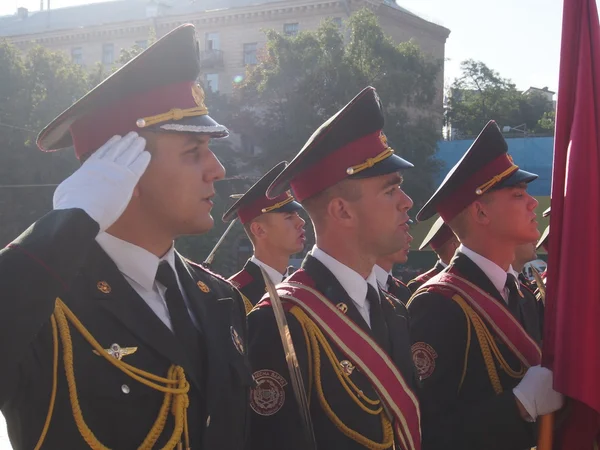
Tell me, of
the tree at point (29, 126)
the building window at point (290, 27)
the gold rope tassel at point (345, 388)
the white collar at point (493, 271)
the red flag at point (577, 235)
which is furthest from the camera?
the building window at point (290, 27)

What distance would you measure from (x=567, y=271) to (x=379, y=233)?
0.84m

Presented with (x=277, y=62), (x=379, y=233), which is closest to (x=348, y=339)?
(x=379, y=233)

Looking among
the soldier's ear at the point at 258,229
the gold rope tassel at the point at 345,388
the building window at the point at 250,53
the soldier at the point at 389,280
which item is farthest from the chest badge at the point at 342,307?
the building window at the point at 250,53

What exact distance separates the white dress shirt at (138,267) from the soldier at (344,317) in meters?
0.67

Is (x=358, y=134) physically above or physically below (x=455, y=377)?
above

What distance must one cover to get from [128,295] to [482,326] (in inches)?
75.4

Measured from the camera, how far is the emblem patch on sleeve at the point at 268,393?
304cm

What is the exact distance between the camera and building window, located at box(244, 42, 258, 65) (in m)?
44.7

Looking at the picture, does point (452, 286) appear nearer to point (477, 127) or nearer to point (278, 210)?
point (278, 210)

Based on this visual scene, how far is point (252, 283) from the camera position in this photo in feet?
20.2

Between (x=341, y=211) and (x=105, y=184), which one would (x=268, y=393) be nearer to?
(x=341, y=211)

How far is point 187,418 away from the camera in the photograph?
2.48 meters

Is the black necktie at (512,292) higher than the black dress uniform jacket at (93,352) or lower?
lower

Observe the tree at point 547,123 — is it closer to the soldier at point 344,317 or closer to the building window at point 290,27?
the building window at point 290,27
